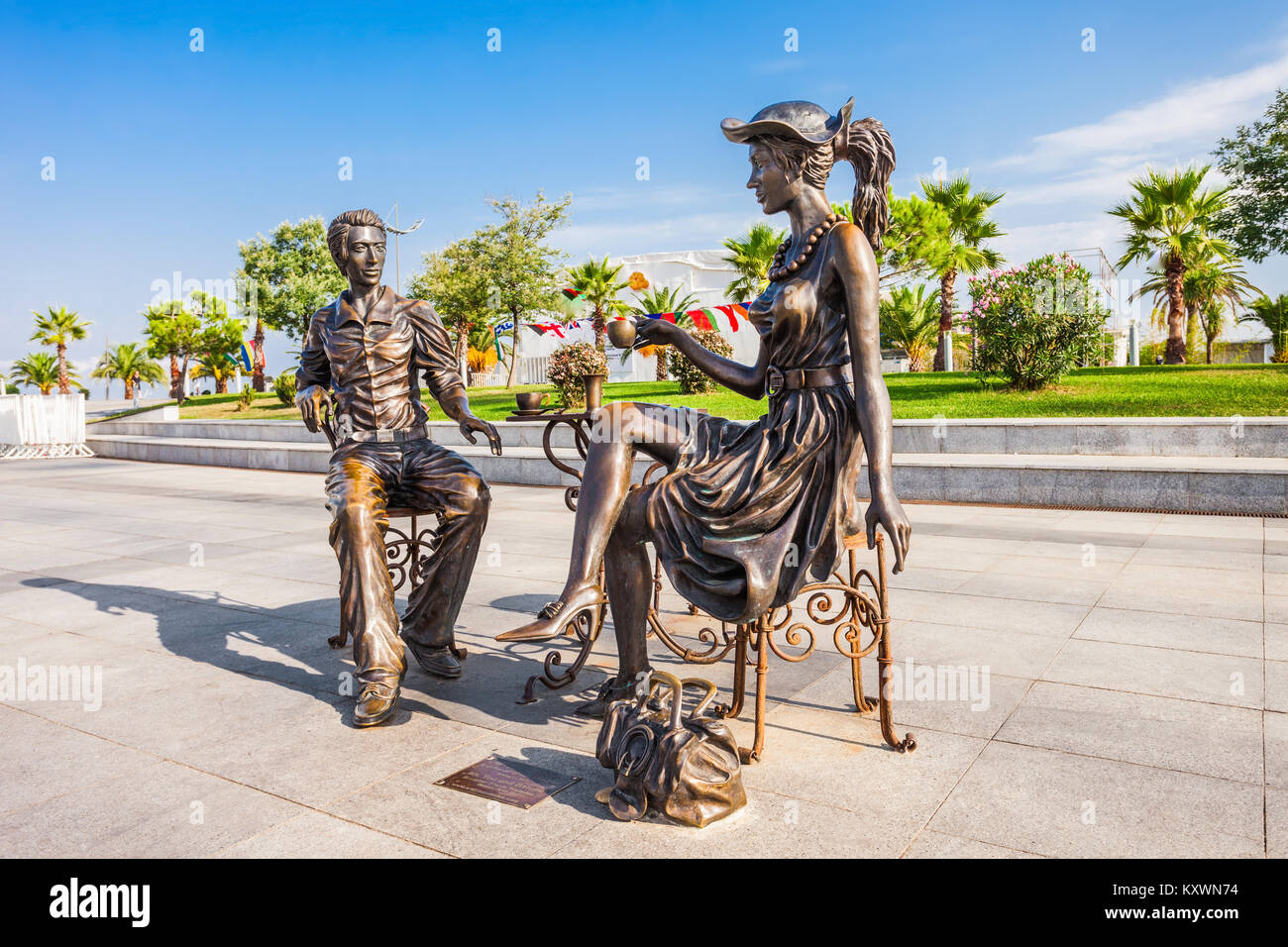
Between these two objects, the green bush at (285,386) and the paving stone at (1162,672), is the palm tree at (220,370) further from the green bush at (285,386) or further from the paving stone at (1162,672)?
the paving stone at (1162,672)

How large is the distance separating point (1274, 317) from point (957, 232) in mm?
14027

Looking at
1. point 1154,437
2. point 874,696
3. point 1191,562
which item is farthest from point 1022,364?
point 874,696

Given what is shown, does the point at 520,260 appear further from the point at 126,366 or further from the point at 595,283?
the point at 126,366

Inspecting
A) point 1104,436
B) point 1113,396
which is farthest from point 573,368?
point 1104,436

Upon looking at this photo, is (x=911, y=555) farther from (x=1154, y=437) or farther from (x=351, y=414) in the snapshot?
(x=1154, y=437)

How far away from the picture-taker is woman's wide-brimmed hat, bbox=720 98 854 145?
2.98m

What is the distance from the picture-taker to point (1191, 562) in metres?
5.97

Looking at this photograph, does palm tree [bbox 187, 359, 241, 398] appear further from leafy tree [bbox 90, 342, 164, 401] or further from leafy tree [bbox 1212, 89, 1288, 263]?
leafy tree [bbox 1212, 89, 1288, 263]

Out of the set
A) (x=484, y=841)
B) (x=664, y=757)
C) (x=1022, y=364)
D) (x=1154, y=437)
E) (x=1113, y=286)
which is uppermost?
(x=1113, y=286)

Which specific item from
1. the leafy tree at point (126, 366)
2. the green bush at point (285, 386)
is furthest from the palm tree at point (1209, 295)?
the leafy tree at point (126, 366)

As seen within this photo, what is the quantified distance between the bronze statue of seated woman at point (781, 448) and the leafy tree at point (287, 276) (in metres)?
33.7

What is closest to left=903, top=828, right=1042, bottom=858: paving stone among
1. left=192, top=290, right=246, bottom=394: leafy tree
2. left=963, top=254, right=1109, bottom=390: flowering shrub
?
left=963, top=254, right=1109, bottom=390: flowering shrub

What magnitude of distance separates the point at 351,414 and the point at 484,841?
7.49 feet

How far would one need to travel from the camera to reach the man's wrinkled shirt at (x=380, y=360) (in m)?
4.09
